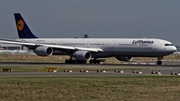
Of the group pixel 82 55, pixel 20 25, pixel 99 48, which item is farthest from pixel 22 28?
pixel 82 55

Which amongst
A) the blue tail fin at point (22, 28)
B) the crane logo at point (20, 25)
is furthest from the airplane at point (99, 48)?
the crane logo at point (20, 25)

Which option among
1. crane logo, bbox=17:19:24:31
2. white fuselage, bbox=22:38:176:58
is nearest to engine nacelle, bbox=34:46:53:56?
white fuselage, bbox=22:38:176:58

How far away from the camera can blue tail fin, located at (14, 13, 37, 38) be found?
277 feet

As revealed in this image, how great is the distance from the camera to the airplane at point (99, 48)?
71562mm

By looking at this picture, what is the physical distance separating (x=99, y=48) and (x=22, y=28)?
15.8 m

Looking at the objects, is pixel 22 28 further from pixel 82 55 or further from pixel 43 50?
pixel 82 55

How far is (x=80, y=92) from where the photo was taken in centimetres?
2909

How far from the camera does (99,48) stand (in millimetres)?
76188

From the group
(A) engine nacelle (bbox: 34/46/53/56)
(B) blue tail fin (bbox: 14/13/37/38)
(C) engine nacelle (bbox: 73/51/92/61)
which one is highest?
(B) blue tail fin (bbox: 14/13/37/38)

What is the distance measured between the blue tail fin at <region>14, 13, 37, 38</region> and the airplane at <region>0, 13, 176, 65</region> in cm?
177

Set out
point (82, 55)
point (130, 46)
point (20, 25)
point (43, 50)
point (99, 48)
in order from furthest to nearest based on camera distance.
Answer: point (20, 25)
point (99, 48)
point (43, 50)
point (82, 55)
point (130, 46)

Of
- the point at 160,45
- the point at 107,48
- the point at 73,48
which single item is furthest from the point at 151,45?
the point at 73,48

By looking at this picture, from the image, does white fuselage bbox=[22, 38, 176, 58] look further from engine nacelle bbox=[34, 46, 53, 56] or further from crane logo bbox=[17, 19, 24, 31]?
crane logo bbox=[17, 19, 24, 31]

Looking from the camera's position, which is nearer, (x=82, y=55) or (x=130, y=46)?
(x=130, y=46)
